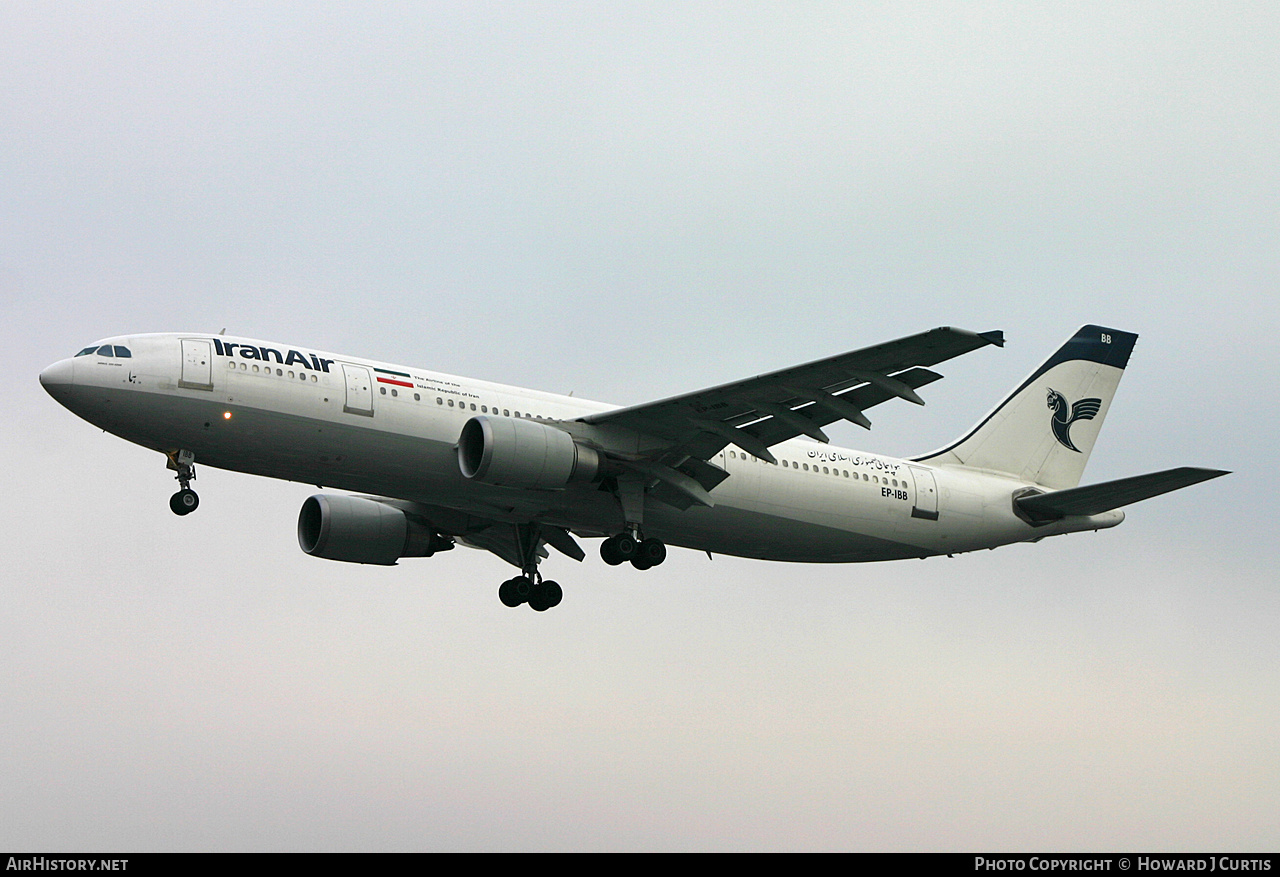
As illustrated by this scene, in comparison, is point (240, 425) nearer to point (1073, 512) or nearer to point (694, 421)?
point (694, 421)

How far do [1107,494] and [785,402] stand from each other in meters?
9.10

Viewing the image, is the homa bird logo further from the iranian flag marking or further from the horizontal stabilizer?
the iranian flag marking

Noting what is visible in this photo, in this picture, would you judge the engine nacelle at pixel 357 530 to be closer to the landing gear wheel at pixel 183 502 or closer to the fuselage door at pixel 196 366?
the landing gear wheel at pixel 183 502

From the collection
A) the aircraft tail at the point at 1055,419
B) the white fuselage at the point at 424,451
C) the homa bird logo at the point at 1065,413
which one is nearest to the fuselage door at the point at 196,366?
the white fuselage at the point at 424,451

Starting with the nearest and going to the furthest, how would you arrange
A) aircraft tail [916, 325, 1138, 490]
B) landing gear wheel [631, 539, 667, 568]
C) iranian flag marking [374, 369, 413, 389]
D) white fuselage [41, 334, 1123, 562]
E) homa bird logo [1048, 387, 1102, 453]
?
white fuselage [41, 334, 1123, 562] → iranian flag marking [374, 369, 413, 389] → landing gear wheel [631, 539, 667, 568] → aircraft tail [916, 325, 1138, 490] → homa bird logo [1048, 387, 1102, 453]

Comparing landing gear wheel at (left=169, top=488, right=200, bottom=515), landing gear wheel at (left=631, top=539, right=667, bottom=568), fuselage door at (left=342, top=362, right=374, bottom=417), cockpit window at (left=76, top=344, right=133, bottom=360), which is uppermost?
cockpit window at (left=76, top=344, right=133, bottom=360)

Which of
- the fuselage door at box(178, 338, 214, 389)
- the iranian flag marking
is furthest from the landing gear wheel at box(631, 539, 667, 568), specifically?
the fuselage door at box(178, 338, 214, 389)

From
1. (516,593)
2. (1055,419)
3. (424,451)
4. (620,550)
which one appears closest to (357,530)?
(516,593)

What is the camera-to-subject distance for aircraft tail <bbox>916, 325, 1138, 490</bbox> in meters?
37.2

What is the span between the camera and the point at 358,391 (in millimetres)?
28266

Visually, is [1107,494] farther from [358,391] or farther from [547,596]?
[358,391]

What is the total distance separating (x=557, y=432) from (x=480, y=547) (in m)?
7.38

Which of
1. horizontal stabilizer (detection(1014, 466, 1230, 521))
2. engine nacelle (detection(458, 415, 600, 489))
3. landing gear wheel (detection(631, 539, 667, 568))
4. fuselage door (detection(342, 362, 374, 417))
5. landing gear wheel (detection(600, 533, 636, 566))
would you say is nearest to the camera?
fuselage door (detection(342, 362, 374, 417))

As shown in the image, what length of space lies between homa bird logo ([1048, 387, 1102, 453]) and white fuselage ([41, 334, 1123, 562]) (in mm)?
4819
